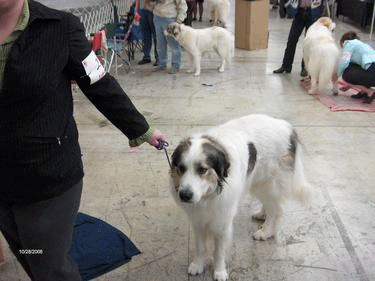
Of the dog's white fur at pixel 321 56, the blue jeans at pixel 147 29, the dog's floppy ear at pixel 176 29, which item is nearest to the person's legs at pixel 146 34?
the blue jeans at pixel 147 29

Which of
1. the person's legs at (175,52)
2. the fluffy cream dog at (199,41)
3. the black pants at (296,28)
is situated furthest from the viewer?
the person's legs at (175,52)

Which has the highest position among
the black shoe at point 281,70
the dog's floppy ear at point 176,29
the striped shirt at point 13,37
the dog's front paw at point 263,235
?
the striped shirt at point 13,37

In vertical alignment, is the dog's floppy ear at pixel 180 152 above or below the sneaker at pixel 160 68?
above

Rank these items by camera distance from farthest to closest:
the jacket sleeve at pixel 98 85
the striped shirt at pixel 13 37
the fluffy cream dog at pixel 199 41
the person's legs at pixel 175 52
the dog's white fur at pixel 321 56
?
1. the person's legs at pixel 175 52
2. the fluffy cream dog at pixel 199 41
3. the dog's white fur at pixel 321 56
4. the jacket sleeve at pixel 98 85
5. the striped shirt at pixel 13 37

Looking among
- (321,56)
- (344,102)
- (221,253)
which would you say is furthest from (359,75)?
(221,253)

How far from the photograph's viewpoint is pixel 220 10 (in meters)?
10.9

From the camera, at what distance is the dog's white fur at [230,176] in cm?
216

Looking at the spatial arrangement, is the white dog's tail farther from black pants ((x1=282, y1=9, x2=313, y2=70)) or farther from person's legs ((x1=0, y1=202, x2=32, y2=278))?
black pants ((x1=282, y1=9, x2=313, y2=70))

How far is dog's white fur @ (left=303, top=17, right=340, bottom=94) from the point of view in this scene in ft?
19.2

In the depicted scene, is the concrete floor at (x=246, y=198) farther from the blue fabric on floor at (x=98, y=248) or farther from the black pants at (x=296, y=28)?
the black pants at (x=296, y=28)

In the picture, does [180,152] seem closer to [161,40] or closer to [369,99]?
[369,99]

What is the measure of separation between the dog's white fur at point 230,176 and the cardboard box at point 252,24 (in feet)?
20.3

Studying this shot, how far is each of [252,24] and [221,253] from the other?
6.75 meters

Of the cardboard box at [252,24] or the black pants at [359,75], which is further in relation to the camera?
the cardboard box at [252,24]
